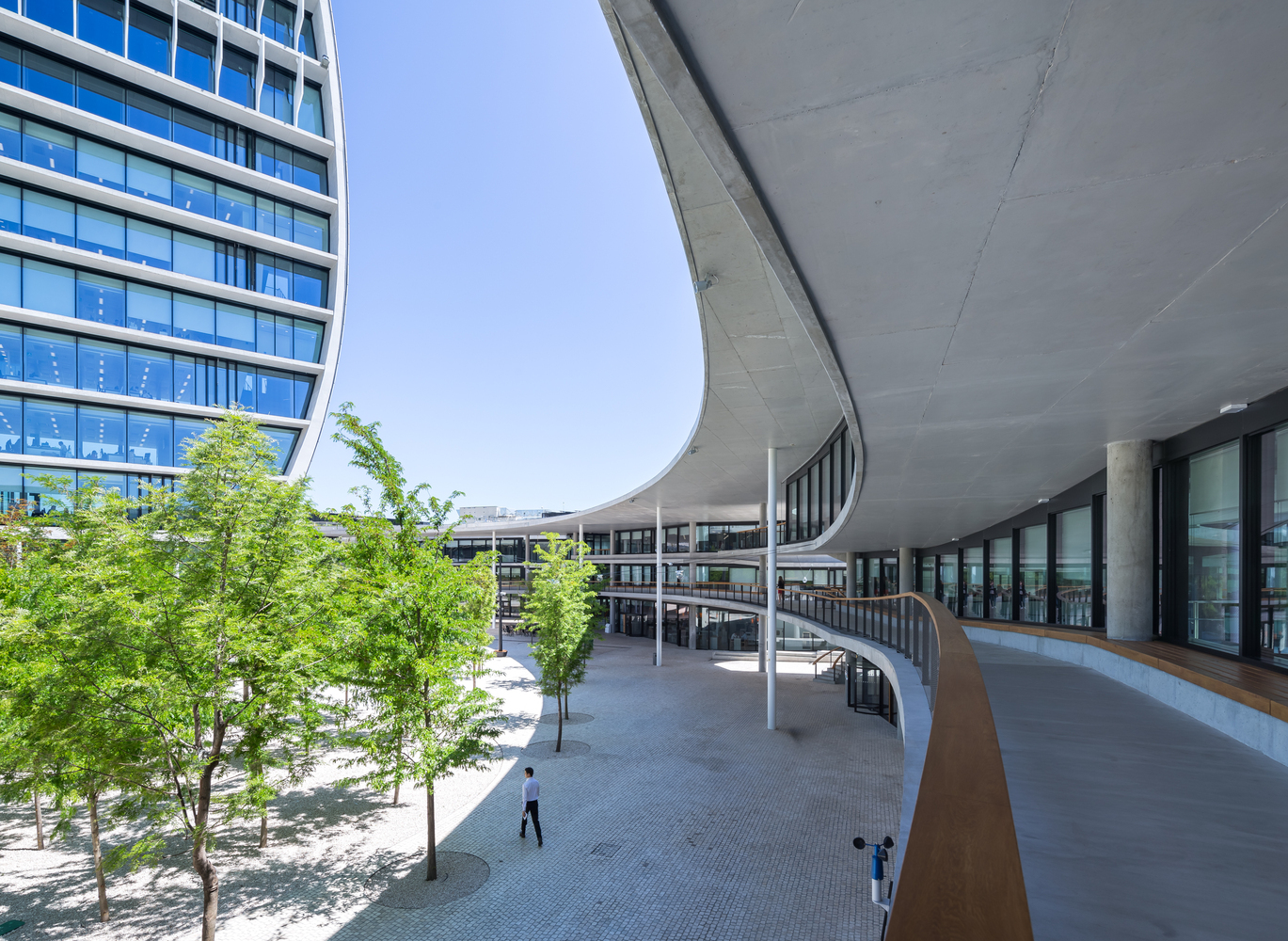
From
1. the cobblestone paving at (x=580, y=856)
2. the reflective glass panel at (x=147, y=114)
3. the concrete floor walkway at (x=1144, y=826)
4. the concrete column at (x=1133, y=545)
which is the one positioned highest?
the reflective glass panel at (x=147, y=114)

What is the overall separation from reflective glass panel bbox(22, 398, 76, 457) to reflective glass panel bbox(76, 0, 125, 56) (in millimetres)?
13858

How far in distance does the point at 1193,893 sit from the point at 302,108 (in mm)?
37785

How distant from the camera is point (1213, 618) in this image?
796 cm

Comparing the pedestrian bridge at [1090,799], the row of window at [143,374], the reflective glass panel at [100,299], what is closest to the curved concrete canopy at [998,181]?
the pedestrian bridge at [1090,799]

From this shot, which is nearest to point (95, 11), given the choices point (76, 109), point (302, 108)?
point (76, 109)

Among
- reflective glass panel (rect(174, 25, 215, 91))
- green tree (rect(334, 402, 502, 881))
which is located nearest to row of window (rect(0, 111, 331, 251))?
reflective glass panel (rect(174, 25, 215, 91))

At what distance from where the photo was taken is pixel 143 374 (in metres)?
25.3

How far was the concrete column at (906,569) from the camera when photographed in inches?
992

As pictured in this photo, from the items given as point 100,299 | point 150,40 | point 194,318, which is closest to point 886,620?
point 194,318

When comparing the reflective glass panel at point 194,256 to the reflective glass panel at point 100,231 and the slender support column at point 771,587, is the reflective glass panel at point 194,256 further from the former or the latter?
the slender support column at point 771,587

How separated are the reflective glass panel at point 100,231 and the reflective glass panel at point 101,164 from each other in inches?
43.1

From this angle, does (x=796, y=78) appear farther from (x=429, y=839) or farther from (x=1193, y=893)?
(x=429, y=839)

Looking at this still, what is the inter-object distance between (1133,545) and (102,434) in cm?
3128

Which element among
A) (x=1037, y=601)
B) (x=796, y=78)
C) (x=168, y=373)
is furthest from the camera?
(x=168, y=373)
